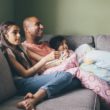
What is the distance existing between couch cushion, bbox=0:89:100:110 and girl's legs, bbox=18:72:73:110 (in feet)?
0.17

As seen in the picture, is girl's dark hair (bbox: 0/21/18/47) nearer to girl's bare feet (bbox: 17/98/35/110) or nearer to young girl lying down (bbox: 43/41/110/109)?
young girl lying down (bbox: 43/41/110/109)

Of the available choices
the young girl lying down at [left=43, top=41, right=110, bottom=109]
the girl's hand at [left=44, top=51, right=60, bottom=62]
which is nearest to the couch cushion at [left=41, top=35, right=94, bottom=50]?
the young girl lying down at [left=43, top=41, right=110, bottom=109]

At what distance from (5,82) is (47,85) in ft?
1.01

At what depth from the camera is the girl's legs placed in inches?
74.4

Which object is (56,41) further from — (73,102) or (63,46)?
(73,102)

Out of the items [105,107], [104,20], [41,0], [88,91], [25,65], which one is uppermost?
[41,0]

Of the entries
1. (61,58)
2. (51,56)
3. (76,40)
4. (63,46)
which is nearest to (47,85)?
(51,56)

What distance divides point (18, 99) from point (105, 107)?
712 millimetres

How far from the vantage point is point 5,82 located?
6.53ft

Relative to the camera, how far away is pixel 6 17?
3182 mm

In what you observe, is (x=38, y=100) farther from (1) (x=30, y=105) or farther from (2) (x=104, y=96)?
(2) (x=104, y=96)

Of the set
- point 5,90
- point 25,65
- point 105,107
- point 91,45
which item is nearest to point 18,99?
point 5,90

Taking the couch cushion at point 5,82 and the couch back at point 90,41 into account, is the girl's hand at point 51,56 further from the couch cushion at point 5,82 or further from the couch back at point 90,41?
the couch back at point 90,41

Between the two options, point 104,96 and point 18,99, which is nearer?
point 18,99
